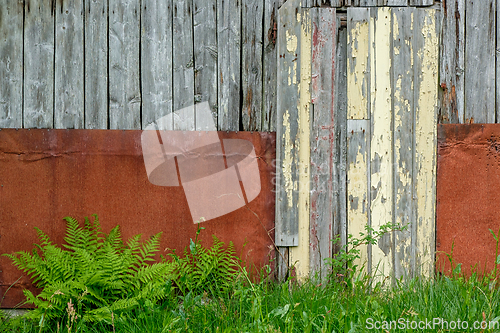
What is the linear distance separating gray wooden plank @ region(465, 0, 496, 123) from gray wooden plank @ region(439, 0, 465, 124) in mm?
44

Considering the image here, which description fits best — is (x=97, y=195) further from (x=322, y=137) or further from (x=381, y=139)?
(x=381, y=139)

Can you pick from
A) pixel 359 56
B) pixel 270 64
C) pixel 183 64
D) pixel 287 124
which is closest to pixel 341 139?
pixel 287 124

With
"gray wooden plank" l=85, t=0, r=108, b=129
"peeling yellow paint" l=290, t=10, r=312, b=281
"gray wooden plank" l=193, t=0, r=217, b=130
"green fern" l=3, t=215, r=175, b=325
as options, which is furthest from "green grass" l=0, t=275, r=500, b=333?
"gray wooden plank" l=85, t=0, r=108, b=129

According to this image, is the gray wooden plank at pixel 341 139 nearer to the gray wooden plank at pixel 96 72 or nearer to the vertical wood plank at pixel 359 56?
the vertical wood plank at pixel 359 56

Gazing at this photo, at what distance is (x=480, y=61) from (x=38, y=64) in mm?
3834

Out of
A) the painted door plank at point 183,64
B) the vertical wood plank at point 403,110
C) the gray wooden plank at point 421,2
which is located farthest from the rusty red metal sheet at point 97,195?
the gray wooden plank at point 421,2

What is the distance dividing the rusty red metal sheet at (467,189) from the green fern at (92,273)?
2.36m

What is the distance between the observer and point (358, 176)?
2.89 metres

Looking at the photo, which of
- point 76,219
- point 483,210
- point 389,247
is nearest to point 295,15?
point 389,247

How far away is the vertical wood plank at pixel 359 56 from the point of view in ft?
9.40

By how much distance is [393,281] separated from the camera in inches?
113

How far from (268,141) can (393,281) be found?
5.32ft

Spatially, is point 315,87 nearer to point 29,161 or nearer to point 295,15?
point 295,15

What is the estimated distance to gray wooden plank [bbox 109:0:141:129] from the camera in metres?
2.88
